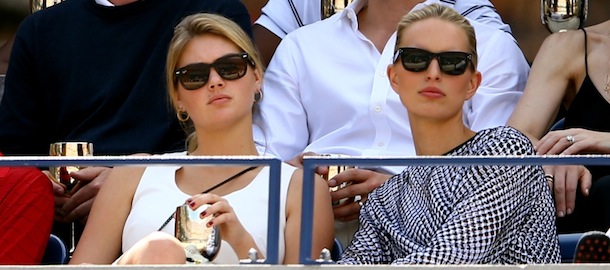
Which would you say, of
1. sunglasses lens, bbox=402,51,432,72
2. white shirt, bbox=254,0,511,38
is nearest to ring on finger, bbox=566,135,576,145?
sunglasses lens, bbox=402,51,432,72

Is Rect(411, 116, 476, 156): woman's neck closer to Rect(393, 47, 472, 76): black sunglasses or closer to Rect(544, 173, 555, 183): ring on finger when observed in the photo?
Rect(393, 47, 472, 76): black sunglasses

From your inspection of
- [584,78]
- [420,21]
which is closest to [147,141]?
[420,21]

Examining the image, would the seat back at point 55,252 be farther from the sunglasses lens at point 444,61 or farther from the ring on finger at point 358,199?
the sunglasses lens at point 444,61

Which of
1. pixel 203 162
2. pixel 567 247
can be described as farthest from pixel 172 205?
pixel 567 247

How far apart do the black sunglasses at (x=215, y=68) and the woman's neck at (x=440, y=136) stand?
64cm

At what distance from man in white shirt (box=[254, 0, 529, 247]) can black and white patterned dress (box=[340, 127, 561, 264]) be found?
0.82m

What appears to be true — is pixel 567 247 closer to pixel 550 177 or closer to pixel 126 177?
pixel 550 177

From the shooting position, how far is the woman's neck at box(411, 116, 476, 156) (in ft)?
17.0

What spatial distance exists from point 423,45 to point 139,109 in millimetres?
1321

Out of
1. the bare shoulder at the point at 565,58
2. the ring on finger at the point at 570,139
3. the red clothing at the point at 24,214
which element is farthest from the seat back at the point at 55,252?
the bare shoulder at the point at 565,58

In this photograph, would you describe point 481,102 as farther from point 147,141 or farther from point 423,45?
point 147,141

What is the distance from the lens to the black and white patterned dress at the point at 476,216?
4.89 meters

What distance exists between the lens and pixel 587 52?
19.8ft

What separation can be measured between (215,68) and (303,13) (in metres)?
1.52
